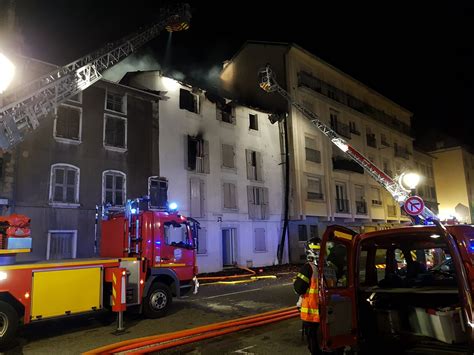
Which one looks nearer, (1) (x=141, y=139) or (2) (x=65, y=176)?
(2) (x=65, y=176)

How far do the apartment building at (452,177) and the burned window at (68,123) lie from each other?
43.2m

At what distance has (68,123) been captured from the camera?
17.8 meters

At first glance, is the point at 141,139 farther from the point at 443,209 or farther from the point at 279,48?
the point at 443,209

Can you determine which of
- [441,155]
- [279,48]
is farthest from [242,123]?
[441,155]

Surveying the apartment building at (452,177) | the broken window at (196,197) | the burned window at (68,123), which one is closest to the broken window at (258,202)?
the broken window at (196,197)

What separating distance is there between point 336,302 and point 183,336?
4.14 m

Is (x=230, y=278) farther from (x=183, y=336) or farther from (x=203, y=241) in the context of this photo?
(x=183, y=336)

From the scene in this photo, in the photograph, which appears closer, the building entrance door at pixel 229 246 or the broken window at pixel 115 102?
the broken window at pixel 115 102

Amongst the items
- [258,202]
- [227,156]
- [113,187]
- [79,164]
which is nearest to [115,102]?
[79,164]

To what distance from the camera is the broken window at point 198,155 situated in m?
22.1

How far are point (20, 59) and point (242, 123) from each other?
1328cm

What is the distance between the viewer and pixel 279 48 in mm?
28969

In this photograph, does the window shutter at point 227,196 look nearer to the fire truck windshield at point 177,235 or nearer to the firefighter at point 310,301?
the fire truck windshield at point 177,235

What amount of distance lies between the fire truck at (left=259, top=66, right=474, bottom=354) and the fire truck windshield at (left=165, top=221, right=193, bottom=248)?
6141 mm
